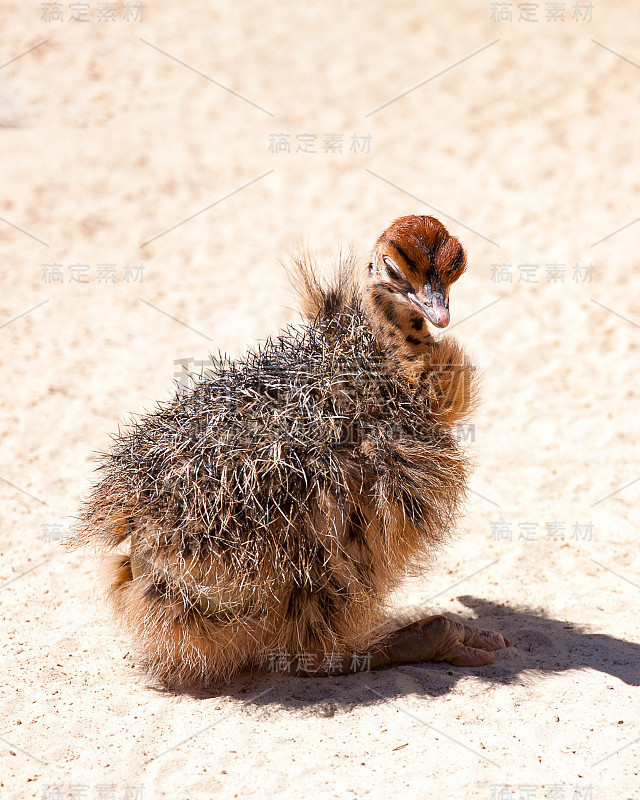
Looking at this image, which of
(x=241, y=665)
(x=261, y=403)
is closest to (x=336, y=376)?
(x=261, y=403)

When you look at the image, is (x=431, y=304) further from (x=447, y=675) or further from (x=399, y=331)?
(x=447, y=675)

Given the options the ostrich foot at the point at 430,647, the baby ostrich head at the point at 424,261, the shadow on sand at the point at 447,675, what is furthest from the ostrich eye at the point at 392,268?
the shadow on sand at the point at 447,675

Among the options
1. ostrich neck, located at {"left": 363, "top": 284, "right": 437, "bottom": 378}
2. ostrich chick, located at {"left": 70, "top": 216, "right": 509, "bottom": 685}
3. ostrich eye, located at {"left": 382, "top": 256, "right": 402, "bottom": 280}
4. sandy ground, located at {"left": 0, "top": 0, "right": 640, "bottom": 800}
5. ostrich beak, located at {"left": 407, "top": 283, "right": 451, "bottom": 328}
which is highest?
ostrich eye, located at {"left": 382, "top": 256, "right": 402, "bottom": 280}

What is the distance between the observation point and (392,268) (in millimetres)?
4102

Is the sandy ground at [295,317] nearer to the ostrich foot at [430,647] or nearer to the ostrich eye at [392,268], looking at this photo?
the ostrich foot at [430,647]

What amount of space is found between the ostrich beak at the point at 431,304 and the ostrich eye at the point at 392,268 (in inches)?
4.3

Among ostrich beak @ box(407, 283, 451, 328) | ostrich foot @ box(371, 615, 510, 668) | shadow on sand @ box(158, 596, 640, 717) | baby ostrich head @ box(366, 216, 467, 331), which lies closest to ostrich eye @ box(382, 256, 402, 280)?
baby ostrich head @ box(366, 216, 467, 331)

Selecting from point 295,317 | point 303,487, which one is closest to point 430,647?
point 303,487

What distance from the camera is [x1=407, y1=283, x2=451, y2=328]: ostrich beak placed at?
387 cm

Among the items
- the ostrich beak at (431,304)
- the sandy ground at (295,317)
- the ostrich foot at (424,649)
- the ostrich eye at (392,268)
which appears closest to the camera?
the sandy ground at (295,317)

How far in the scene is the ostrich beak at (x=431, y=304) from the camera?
387 centimetres

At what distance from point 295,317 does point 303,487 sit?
4.34 m

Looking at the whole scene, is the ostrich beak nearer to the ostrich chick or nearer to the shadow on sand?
the ostrich chick

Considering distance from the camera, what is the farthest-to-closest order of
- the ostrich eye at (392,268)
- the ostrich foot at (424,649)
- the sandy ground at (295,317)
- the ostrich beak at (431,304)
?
the ostrich foot at (424,649)
the ostrich eye at (392,268)
the ostrich beak at (431,304)
the sandy ground at (295,317)
